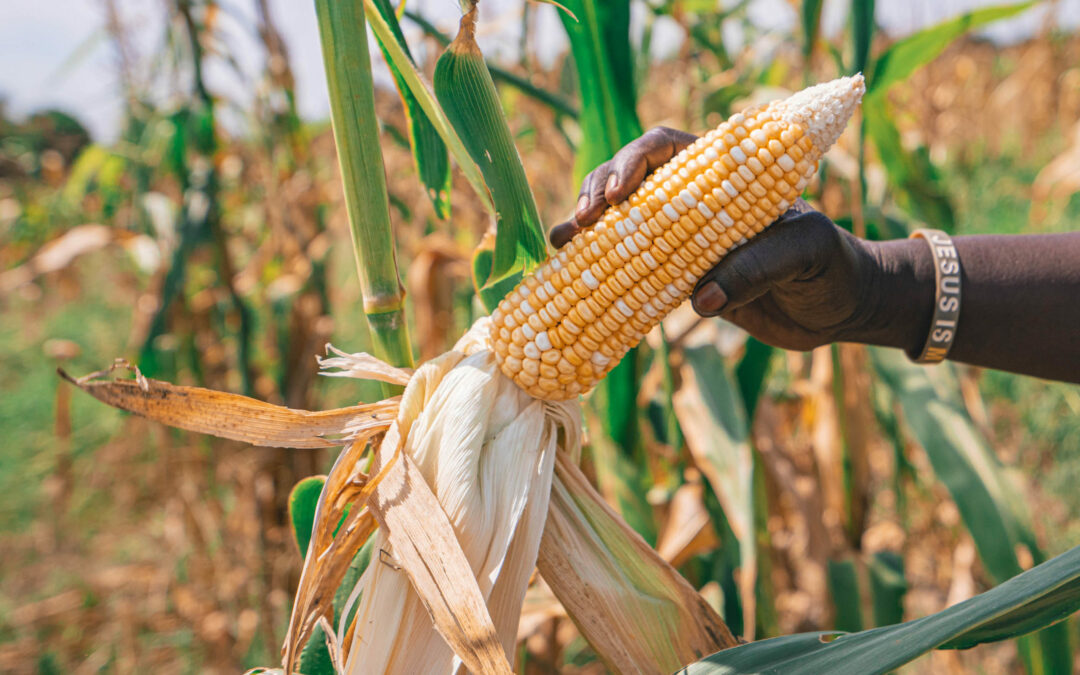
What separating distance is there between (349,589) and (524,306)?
1.37 ft

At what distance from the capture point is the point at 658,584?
29.4 inches

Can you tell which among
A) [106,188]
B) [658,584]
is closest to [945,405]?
[658,584]

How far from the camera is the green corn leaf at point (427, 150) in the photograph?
850mm

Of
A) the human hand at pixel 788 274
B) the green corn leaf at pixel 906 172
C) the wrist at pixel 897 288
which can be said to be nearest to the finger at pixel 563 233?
the human hand at pixel 788 274

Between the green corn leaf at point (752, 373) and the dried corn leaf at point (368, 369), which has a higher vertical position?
the dried corn leaf at point (368, 369)

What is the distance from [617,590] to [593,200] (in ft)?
1.45

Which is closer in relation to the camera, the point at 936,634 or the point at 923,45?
the point at 936,634

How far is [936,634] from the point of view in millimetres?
533

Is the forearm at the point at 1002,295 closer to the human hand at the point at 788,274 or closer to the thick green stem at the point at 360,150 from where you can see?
the human hand at the point at 788,274

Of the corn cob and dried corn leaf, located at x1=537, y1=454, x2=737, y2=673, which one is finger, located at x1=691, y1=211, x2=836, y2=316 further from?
dried corn leaf, located at x1=537, y1=454, x2=737, y2=673

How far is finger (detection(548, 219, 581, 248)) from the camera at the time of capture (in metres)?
0.82

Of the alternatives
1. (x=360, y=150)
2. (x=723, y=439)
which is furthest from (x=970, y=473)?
(x=360, y=150)

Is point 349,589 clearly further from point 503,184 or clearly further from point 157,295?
point 157,295

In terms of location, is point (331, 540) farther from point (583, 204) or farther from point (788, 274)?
point (788, 274)
